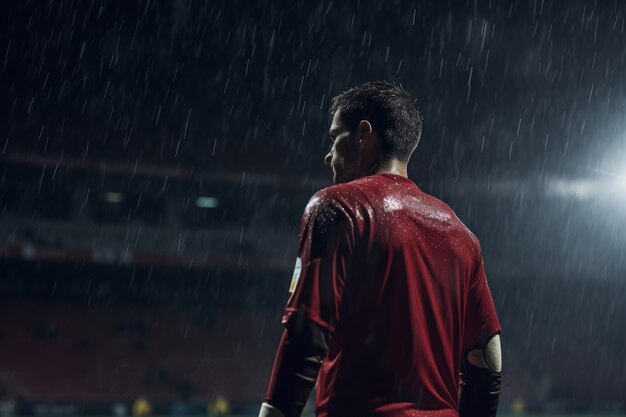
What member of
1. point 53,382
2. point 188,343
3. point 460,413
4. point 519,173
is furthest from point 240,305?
point 460,413

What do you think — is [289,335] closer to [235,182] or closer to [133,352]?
[133,352]

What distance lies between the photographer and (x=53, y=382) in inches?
883

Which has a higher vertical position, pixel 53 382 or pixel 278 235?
pixel 278 235

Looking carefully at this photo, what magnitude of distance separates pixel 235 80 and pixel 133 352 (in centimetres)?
1028

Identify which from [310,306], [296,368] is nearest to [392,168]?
[310,306]

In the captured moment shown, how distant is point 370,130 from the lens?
179 centimetres

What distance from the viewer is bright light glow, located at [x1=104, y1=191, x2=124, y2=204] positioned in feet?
87.1

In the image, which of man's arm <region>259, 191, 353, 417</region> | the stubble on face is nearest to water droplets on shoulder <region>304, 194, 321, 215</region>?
man's arm <region>259, 191, 353, 417</region>

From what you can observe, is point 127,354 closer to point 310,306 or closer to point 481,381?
point 481,381

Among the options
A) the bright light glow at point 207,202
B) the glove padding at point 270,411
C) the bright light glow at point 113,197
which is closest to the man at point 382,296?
the glove padding at point 270,411

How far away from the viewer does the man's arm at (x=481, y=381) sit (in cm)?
183

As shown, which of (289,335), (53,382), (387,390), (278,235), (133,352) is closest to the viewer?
(289,335)

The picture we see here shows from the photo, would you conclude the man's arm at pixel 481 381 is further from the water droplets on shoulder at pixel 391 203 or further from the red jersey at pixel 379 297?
the water droplets on shoulder at pixel 391 203

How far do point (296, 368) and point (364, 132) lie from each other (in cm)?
65
